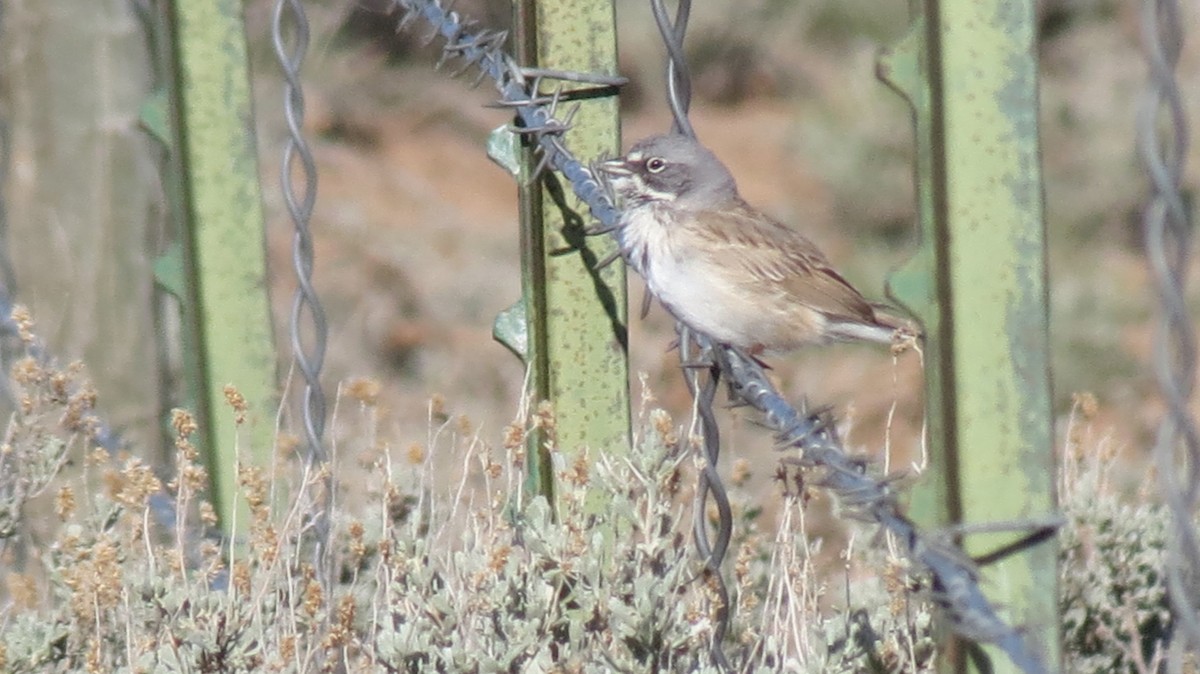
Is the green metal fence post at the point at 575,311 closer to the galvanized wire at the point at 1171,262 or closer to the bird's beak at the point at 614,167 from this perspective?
the bird's beak at the point at 614,167

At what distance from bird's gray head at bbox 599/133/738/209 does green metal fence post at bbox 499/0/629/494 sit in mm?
674

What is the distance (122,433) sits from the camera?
600 centimetres

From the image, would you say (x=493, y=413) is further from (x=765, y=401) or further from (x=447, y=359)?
(x=765, y=401)

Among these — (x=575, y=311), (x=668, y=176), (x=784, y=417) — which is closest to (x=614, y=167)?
(x=575, y=311)

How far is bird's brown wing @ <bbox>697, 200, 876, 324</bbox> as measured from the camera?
16.8 feet

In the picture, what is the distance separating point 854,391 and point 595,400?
605 cm

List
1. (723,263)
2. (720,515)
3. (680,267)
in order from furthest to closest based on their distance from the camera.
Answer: (723,263) → (680,267) → (720,515)

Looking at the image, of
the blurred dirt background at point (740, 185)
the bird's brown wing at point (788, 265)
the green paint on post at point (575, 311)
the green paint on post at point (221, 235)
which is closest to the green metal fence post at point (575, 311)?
the green paint on post at point (575, 311)

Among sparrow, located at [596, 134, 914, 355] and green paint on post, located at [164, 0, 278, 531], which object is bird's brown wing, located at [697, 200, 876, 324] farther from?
green paint on post, located at [164, 0, 278, 531]

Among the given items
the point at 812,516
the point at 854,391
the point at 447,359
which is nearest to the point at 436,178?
the point at 447,359

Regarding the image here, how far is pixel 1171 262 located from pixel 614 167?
2027 millimetres

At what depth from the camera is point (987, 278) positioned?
284 centimetres

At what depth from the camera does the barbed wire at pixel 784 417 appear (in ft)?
7.77

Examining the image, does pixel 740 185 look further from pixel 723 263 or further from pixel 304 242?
pixel 304 242
